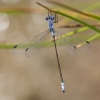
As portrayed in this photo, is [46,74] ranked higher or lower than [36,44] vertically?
lower

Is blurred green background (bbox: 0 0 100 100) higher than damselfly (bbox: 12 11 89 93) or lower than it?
lower

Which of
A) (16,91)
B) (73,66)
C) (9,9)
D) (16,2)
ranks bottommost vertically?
(16,91)

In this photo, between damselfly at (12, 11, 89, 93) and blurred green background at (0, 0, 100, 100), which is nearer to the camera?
damselfly at (12, 11, 89, 93)

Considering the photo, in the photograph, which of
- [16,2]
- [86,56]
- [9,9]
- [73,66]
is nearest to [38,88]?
[73,66]

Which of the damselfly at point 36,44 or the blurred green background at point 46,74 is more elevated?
the damselfly at point 36,44

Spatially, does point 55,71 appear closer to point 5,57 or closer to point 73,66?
point 73,66

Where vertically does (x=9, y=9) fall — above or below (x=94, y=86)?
above

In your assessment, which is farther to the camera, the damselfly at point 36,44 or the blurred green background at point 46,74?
→ the blurred green background at point 46,74

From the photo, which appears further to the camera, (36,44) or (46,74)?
(46,74)

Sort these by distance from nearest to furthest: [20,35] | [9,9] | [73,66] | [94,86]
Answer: [9,9], [94,86], [73,66], [20,35]

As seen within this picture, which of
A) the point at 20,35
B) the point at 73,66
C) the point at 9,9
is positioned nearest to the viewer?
the point at 9,9

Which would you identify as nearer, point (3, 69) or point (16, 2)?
point (3, 69)
